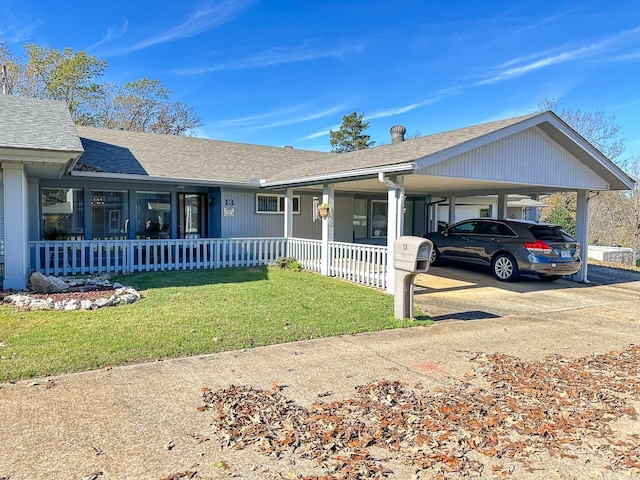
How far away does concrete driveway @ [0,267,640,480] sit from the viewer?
277cm

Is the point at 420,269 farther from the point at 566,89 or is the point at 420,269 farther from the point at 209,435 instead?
the point at 566,89

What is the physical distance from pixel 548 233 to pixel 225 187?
9.41 m

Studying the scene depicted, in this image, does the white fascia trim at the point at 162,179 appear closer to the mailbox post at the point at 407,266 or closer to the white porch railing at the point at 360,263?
the white porch railing at the point at 360,263

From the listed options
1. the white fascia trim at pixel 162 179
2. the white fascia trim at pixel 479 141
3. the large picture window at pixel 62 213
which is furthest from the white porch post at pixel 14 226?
the white fascia trim at pixel 479 141

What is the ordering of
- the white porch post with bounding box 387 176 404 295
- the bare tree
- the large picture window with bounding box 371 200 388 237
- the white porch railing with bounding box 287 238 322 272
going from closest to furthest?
1. the white porch post with bounding box 387 176 404 295
2. the white porch railing with bounding box 287 238 322 272
3. the large picture window with bounding box 371 200 388 237
4. the bare tree

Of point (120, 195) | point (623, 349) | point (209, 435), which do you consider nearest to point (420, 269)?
point (623, 349)

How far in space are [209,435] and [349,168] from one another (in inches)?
306

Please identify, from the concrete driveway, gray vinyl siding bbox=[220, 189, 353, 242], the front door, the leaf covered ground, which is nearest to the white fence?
gray vinyl siding bbox=[220, 189, 353, 242]

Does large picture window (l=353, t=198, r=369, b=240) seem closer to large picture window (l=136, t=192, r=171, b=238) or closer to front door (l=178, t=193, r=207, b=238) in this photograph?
front door (l=178, t=193, r=207, b=238)

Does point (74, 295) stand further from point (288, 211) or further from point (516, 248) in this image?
point (516, 248)

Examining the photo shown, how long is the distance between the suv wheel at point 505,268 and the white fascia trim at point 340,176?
4.59m

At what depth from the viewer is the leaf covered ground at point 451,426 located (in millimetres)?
2863

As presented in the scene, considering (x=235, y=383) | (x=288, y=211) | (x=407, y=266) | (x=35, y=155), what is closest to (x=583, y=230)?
(x=407, y=266)

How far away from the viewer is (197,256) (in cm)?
1205
